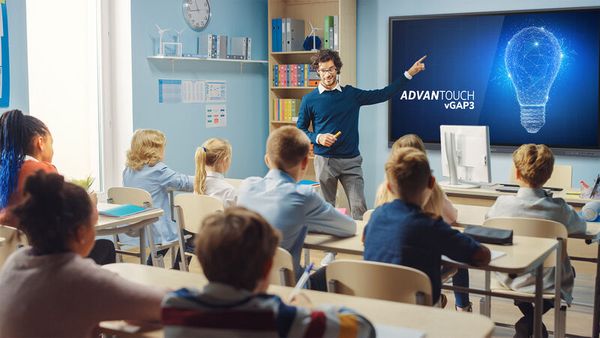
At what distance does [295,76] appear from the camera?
7.54 meters

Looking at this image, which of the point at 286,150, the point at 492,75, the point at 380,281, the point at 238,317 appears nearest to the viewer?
the point at 238,317

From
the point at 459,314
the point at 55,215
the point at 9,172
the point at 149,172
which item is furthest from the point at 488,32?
the point at 55,215

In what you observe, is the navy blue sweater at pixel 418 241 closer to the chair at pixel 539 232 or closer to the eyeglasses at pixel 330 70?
the chair at pixel 539 232

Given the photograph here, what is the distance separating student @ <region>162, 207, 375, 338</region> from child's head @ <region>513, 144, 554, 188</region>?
2.22 m

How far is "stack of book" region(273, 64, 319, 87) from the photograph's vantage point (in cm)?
743

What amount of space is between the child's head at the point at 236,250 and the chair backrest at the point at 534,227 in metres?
2.06

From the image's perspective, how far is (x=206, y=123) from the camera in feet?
23.2

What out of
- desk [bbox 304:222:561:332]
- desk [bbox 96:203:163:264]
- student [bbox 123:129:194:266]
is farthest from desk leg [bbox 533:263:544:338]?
student [bbox 123:129:194:266]

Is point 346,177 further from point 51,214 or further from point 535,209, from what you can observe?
point 51,214

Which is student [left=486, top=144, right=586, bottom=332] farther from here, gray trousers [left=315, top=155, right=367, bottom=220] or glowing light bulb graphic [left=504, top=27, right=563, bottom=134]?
glowing light bulb graphic [left=504, top=27, right=563, bottom=134]

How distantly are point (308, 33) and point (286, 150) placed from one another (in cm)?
477

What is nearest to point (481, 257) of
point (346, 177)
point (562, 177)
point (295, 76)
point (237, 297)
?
point (237, 297)

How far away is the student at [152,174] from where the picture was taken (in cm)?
483

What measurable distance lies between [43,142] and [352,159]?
280 cm
